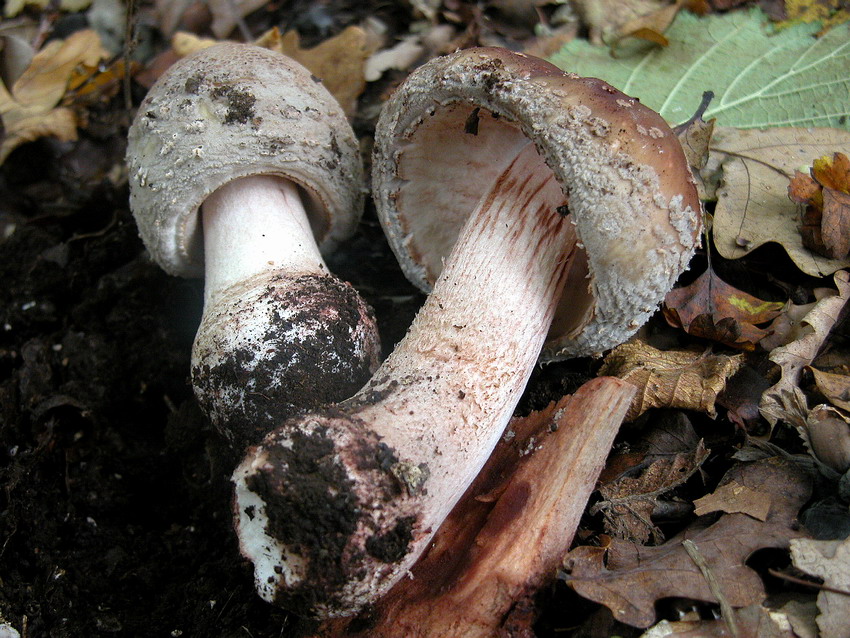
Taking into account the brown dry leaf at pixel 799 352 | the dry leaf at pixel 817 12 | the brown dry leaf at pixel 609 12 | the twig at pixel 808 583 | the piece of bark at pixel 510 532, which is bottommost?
the piece of bark at pixel 510 532

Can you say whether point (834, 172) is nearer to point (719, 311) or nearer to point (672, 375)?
point (719, 311)

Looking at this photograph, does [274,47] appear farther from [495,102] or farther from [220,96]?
[495,102]

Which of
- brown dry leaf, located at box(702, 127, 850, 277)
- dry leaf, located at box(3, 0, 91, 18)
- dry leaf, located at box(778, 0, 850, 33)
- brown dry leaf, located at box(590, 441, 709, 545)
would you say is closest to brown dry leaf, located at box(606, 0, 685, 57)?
dry leaf, located at box(778, 0, 850, 33)

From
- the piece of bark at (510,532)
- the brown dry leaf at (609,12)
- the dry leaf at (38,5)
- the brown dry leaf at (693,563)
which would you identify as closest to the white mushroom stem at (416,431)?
the piece of bark at (510,532)

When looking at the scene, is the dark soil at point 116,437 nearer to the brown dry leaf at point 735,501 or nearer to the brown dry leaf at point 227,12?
the brown dry leaf at point 735,501

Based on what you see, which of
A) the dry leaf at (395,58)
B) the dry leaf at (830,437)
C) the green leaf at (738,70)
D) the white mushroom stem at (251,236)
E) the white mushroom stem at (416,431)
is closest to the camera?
the white mushroom stem at (416,431)

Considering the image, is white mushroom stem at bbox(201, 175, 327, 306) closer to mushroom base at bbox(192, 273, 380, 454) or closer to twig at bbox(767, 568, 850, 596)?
mushroom base at bbox(192, 273, 380, 454)

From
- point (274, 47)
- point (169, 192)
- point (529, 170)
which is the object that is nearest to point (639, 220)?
point (529, 170)
